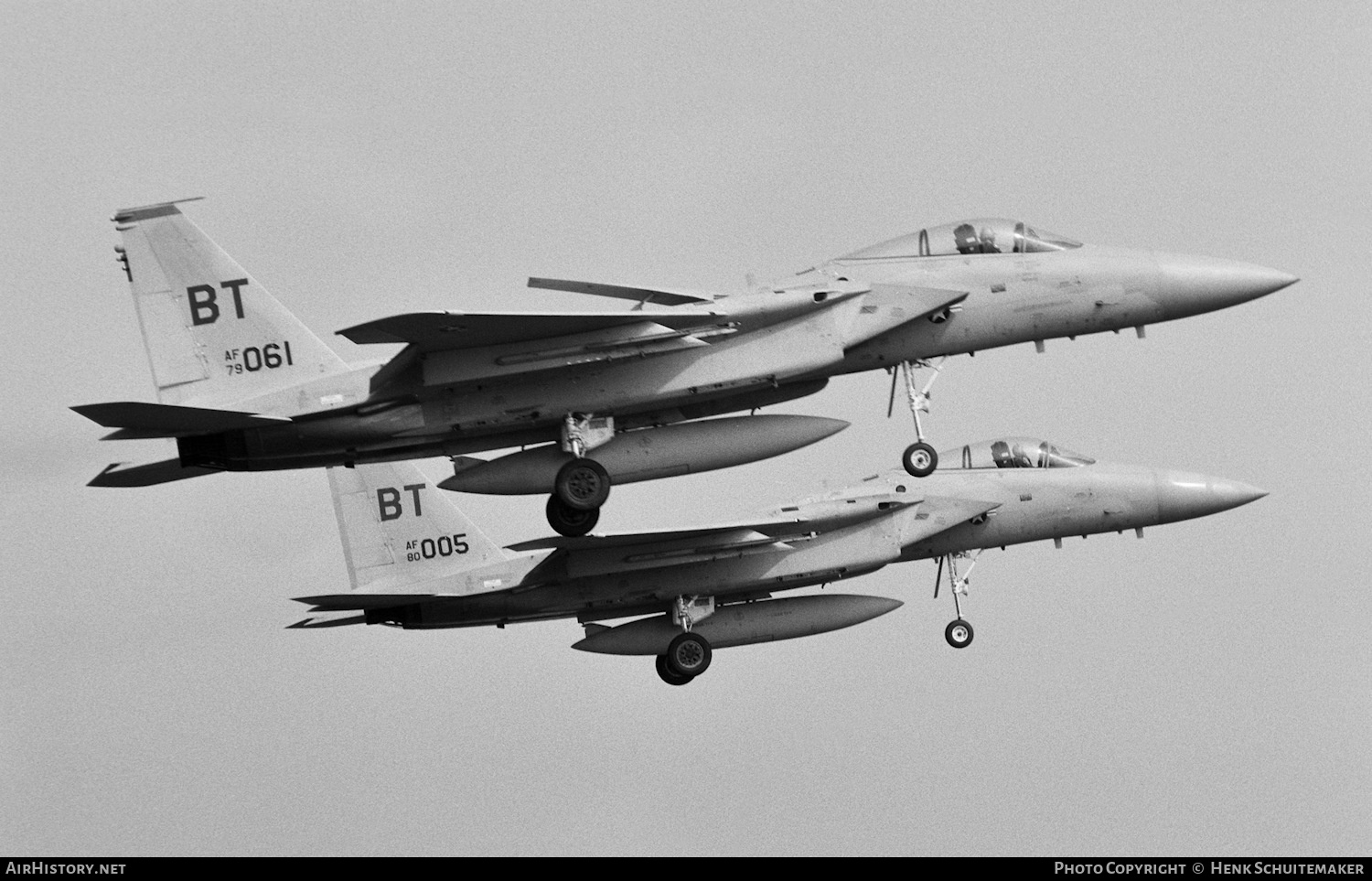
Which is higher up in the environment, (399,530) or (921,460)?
(399,530)

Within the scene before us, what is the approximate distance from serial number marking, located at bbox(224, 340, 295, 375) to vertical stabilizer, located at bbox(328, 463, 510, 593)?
26.1 ft

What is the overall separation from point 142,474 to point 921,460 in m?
9.46

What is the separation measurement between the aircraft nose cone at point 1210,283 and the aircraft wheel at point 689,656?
824cm

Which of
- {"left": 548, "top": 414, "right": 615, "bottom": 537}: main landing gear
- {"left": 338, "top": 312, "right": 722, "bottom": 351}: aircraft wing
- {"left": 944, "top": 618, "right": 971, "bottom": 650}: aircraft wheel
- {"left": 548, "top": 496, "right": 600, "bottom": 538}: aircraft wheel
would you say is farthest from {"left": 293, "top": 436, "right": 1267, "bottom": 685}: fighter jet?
{"left": 338, "top": 312, "right": 722, "bottom": 351}: aircraft wing

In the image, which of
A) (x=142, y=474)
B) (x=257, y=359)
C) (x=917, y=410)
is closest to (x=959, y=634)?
(x=917, y=410)

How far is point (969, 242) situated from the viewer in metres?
26.8

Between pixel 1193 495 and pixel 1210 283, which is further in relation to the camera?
pixel 1193 495

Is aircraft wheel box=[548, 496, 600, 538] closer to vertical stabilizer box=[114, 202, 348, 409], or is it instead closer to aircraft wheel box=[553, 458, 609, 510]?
aircraft wheel box=[553, 458, 609, 510]

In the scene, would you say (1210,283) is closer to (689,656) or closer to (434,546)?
(689,656)

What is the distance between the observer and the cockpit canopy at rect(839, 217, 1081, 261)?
26.8 metres

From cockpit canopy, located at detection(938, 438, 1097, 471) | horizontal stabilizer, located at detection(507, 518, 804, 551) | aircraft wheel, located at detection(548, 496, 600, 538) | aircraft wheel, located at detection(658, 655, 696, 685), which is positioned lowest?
aircraft wheel, located at detection(658, 655, 696, 685)

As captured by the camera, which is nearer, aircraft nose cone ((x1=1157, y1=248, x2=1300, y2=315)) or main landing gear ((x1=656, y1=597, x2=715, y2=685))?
aircraft nose cone ((x1=1157, y1=248, x2=1300, y2=315))

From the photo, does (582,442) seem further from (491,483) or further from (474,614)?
(474,614)

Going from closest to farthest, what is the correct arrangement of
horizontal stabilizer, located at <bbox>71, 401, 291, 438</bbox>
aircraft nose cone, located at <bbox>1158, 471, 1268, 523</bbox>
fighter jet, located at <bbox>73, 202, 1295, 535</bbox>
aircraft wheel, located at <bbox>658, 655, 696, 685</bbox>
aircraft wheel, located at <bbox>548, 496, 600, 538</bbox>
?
horizontal stabilizer, located at <bbox>71, 401, 291, 438</bbox>
fighter jet, located at <bbox>73, 202, 1295, 535</bbox>
aircraft wheel, located at <bbox>548, 496, 600, 538</bbox>
aircraft wheel, located at <bbox>658, 655, 696, 685</bbox>
aircraft nose cone, located at <bbox>1158, 471, 1268, 523</bbox>
